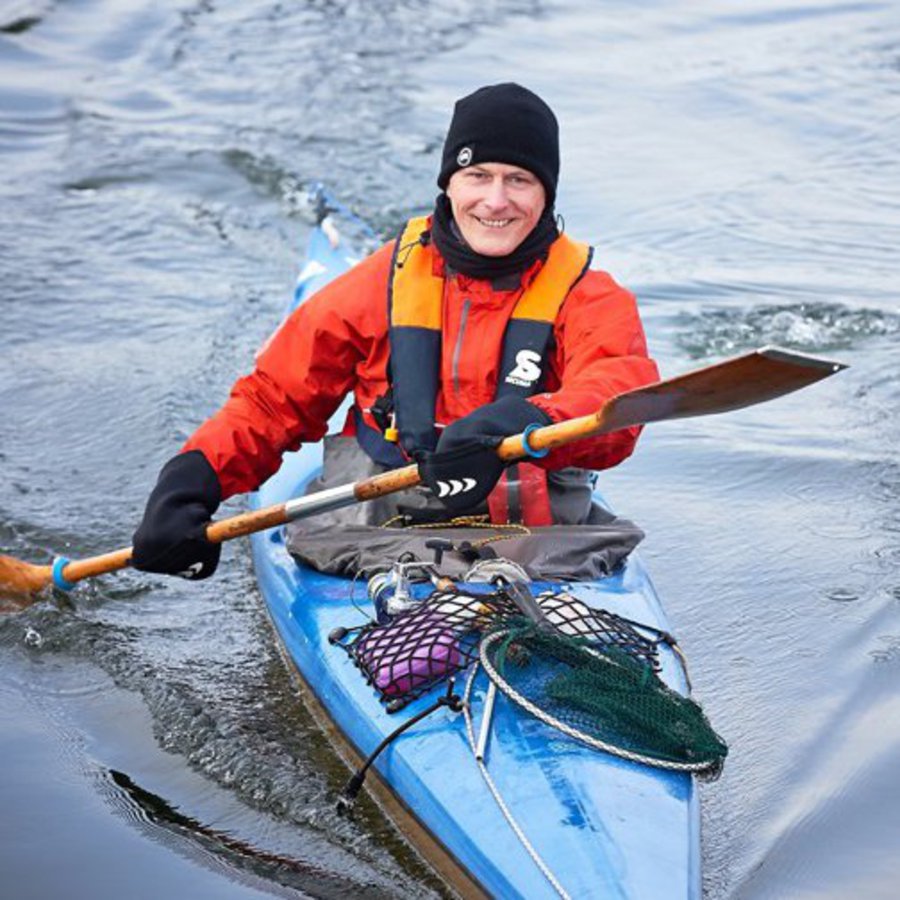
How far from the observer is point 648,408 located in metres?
3.72

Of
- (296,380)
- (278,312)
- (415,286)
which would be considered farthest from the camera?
(278,312)

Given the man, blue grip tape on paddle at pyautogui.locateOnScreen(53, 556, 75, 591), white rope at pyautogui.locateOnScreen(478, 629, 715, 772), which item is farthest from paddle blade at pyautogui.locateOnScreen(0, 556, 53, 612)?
white rope at pyautogui.locateOnScreen(478, 629, 715, 772)

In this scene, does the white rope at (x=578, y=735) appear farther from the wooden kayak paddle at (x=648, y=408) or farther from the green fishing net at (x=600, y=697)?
Result: the wooden kayak paddle at (x=648, y=408)

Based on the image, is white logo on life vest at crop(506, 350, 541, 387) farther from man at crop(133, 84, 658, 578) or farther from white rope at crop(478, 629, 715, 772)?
white rope at crop(478, 629, 715, 772)

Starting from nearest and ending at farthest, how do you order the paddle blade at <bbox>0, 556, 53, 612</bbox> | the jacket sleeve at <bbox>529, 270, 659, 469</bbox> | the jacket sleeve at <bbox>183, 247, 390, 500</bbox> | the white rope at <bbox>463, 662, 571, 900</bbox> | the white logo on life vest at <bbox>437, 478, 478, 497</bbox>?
the white rope at <bbox>463, 662, 571, 900</bbox>
the white logo on life vest at <bbox>437, 478, 478, 497</bbox>
the jacket sleeve at <bbox>529, 270, 659, 469</bbox>
the jacket sleeve at <bbox>183, 247, 390, 500</bbox>
the paddle blade at <bbox>0, 556, 53, 612</bbox>

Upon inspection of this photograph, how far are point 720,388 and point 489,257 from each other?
896 millimetres

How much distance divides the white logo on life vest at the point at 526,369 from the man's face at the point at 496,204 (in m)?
0.26

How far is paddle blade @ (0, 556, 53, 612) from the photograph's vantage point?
525 centimetres

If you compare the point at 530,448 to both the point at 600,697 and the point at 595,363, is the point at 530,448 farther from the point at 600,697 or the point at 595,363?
the point at 600,697

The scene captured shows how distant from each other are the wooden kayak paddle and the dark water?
661mm

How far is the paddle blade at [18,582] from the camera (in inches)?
207

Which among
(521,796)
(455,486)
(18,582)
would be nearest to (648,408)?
(455,486)

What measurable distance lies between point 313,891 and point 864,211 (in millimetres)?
6560

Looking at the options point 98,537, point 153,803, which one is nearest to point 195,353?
point 98,537
